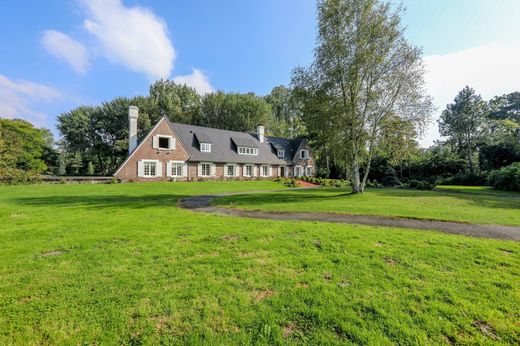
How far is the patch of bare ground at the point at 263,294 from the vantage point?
365 centimetres

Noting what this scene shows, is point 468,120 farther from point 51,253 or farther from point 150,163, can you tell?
point 51,253

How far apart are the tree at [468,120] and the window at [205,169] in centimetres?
3922

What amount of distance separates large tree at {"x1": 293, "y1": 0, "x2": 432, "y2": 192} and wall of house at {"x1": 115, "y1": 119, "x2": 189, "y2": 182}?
17555 millimetres

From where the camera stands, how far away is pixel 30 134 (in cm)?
3553

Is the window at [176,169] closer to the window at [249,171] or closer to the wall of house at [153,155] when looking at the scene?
the wall of house at [153,155]

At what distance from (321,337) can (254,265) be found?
2108 millimetres

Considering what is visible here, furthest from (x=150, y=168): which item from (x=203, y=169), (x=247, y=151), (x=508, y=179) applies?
(x=508, y=179)

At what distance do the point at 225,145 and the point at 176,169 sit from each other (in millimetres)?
7959

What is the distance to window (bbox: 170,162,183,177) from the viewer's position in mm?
29141

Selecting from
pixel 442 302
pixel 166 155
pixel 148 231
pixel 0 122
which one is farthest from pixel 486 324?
pixel 0 122

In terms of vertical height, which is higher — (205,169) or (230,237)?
(205,169)

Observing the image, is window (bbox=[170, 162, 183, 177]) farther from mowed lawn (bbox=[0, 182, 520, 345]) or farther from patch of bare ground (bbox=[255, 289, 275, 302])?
patch of bare ground (bbox=[255, 289, 275, 302])

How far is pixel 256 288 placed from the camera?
3.93 metres

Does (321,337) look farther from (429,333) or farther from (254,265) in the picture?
(254,265)
